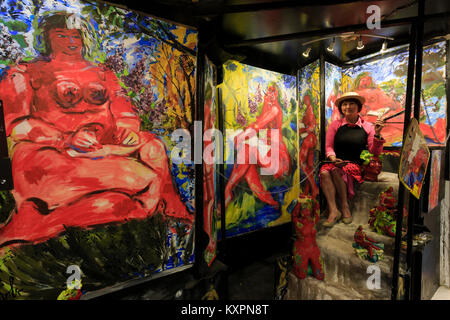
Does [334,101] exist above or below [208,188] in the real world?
above

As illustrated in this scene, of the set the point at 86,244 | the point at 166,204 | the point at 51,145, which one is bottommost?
the point at 86,244

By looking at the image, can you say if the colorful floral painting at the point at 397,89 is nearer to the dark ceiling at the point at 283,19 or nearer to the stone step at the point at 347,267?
the dark ceiling at the point at 283,19

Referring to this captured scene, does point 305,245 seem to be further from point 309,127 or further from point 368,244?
point 309,127

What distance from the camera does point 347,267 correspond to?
249 centimetres

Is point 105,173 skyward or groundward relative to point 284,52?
groundward

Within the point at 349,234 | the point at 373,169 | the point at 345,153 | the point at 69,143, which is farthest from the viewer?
the point at 345,153

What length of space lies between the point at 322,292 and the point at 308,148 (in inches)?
103

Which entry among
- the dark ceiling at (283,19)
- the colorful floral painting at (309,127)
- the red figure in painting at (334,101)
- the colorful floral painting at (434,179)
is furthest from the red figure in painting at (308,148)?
the colorful floral painting at (434,179)

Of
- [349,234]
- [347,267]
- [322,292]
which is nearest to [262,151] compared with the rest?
[349,234]

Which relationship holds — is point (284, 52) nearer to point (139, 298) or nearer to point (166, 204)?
point (166, 204)

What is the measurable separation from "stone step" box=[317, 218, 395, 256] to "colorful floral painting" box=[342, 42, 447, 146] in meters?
1.84

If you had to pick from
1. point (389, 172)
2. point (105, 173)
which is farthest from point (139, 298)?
point (389, 172)
